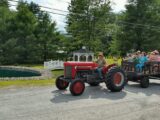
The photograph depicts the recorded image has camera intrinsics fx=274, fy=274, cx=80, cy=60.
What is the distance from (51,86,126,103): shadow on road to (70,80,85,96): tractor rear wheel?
17 centimetres

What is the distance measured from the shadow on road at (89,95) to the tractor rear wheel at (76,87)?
0.56 feet

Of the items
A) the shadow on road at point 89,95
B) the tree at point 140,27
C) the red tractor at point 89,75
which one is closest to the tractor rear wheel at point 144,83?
the red tractor at point 89,75

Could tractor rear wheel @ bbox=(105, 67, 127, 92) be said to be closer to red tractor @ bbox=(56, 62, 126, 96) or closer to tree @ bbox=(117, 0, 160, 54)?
red tractor @ bbox=(56, 62, 126, 96)

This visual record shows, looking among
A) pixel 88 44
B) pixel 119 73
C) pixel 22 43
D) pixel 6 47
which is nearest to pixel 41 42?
pixel 22 43

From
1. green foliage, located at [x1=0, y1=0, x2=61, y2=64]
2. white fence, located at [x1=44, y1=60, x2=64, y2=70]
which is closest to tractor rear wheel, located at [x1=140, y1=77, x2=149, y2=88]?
white fence, located at [x1=44, y1=60, x2=64, y2=70]

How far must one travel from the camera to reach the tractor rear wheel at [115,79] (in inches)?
420

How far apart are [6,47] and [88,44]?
33.4 ft

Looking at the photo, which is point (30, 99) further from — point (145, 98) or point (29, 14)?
point (29, 14)

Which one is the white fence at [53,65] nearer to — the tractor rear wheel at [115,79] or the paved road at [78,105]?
the paved road at [78,105]

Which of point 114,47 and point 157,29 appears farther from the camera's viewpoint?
point 114,47

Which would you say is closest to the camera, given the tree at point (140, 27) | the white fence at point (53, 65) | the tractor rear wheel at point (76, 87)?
the tractor rear wheel at point (76, 87)

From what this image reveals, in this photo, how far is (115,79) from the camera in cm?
1095

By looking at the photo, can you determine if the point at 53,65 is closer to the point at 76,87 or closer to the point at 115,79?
the point at 115,79

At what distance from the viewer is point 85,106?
324 inches
